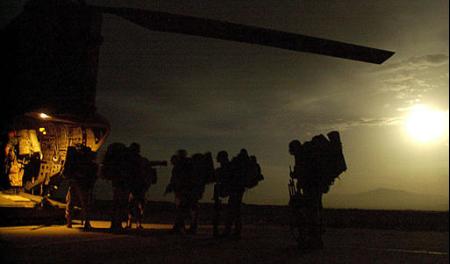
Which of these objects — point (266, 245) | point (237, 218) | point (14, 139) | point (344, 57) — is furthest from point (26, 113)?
point (344, 57)

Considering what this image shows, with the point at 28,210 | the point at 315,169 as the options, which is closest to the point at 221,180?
the point at 315,169

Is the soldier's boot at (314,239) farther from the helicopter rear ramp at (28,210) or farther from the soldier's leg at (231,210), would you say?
the helicopter rear ramp at (28,210)

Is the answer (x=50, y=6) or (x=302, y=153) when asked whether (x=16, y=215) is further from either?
(x=302, y=153)

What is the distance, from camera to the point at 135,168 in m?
9.06

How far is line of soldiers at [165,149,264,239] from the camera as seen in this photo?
27.2 ft

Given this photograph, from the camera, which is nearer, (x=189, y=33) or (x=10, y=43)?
(x=189, y=33)

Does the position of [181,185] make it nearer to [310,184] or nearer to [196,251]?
[196,251]

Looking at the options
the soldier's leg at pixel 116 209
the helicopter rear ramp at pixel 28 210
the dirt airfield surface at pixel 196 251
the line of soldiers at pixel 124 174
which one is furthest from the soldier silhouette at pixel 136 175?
the helicopter rear ramp at pixel 28 210

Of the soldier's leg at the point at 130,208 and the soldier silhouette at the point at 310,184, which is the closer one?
the soldier silhouette at the point at 310,184

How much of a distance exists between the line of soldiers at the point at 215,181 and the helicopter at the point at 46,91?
A: 4921 mm

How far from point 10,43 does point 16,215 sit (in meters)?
5.84

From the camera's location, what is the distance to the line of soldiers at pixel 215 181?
8.30 m

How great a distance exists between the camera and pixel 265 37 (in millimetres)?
6164

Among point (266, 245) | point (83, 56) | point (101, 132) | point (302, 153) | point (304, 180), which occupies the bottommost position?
point (266, 245)
